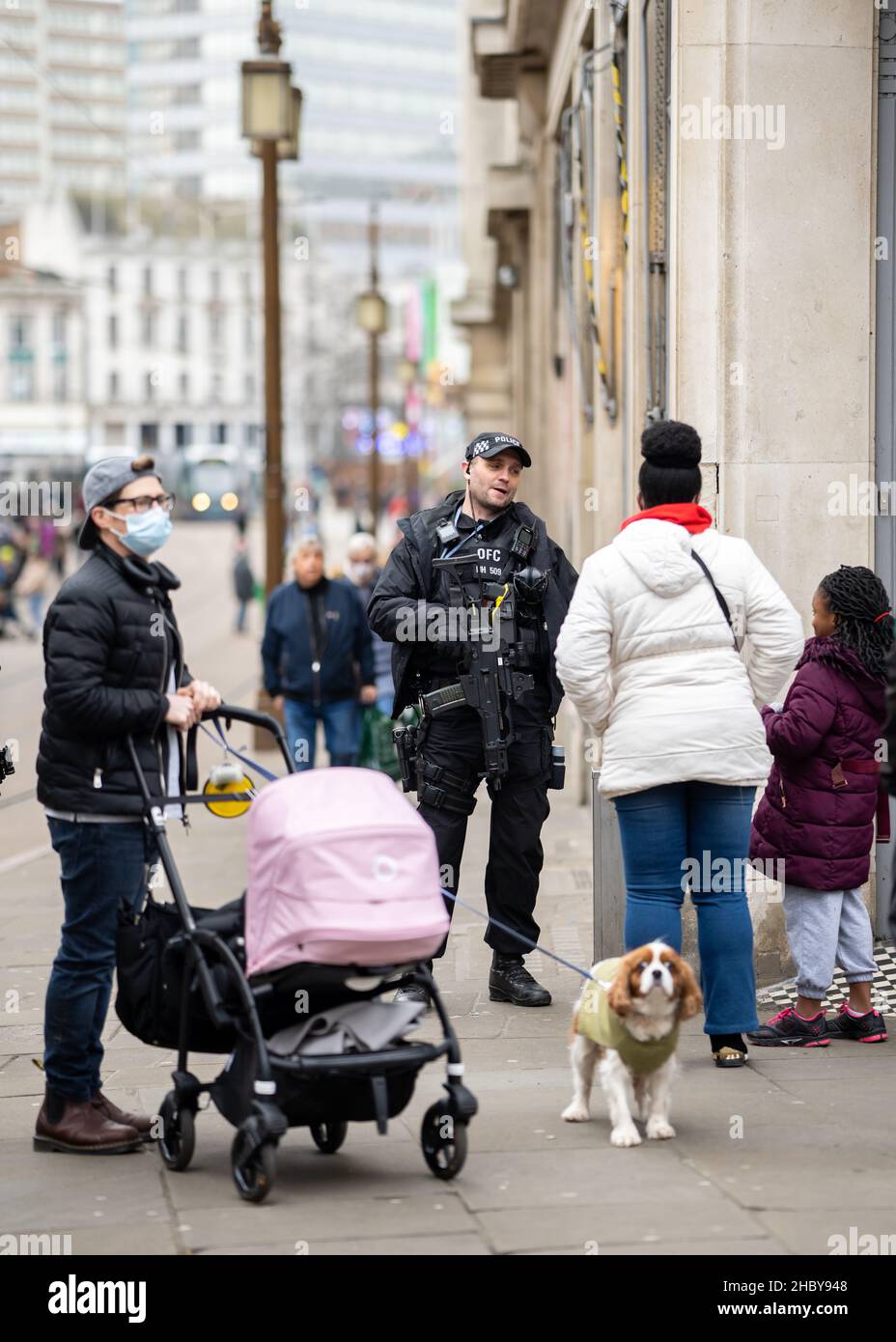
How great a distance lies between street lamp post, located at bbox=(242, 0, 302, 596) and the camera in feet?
59.8

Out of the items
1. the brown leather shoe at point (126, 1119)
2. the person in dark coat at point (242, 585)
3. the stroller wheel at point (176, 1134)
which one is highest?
the stroller wheel at point (176, 1134)

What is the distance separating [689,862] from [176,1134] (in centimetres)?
182

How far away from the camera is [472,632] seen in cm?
726

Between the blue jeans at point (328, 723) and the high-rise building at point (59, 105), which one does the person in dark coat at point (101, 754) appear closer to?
the blue jeans at point (328, 723)

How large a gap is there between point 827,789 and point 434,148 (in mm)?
194531

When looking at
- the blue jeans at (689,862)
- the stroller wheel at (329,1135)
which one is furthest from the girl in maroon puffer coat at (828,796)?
the stroller wheel at (329,1135)

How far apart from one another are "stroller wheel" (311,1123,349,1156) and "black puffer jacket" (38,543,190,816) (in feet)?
3.30

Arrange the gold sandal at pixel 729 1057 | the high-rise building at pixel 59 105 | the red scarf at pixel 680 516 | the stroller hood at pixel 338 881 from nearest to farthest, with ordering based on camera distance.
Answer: the stroller hood at pixel 338 881, the red scarf at pixel 680 516, the gold sandal at pixel 729 1057, the high-rise building at pixel 59 105

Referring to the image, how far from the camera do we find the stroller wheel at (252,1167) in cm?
493

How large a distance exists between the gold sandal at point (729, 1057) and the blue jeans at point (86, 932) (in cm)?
199

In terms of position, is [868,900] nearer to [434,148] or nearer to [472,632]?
[472,632]

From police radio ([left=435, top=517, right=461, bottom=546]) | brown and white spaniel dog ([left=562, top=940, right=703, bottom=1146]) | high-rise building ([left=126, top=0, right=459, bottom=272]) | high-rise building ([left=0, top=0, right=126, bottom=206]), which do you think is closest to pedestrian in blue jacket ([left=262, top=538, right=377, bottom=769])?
police radio ([left=435, top=517, right=461, bottom=546])

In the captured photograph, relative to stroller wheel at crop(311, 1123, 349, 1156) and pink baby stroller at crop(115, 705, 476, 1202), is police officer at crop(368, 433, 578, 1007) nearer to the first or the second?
stroller wheel at crop(311, 1123, 349, 1156)
